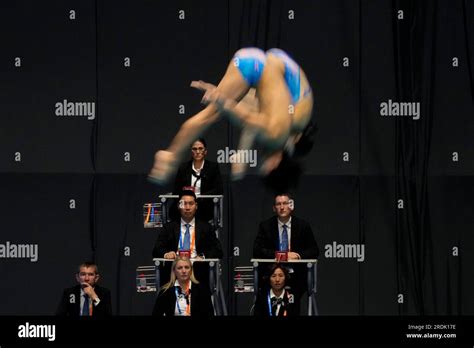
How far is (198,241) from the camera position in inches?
483

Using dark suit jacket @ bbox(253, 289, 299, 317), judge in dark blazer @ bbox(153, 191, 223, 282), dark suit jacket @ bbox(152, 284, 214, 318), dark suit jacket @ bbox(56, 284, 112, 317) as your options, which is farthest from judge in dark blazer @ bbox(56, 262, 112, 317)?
dark suit jacket @ bbox(253, 289, 299, 317)

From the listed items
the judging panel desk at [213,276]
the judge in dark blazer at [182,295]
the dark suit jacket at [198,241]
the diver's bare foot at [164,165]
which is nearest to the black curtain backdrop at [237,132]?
the judging panel desk at [213,276]

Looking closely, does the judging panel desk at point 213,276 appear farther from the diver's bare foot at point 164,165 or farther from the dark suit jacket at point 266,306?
the diver's bare foot at point 164,165

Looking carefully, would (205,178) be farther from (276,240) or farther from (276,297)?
(276,297)

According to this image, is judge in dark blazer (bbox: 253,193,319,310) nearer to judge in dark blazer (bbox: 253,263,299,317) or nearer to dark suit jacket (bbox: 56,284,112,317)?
judge in dark blazer (bbox: 253,263,299,317)

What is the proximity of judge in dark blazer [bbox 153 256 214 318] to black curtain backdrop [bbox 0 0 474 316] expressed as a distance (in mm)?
2178

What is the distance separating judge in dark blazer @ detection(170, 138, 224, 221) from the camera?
1294 centimetres

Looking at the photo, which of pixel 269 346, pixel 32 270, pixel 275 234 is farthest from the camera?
pixel 32 270

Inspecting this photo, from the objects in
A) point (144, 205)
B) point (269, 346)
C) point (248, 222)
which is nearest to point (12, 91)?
point (144, 205)

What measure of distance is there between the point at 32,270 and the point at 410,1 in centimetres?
467

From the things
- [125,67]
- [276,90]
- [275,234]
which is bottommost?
[275,234]

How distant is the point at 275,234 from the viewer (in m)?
12.5

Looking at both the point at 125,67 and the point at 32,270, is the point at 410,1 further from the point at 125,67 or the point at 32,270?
the point at 32,270

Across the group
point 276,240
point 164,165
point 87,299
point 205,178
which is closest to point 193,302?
point 87,299
